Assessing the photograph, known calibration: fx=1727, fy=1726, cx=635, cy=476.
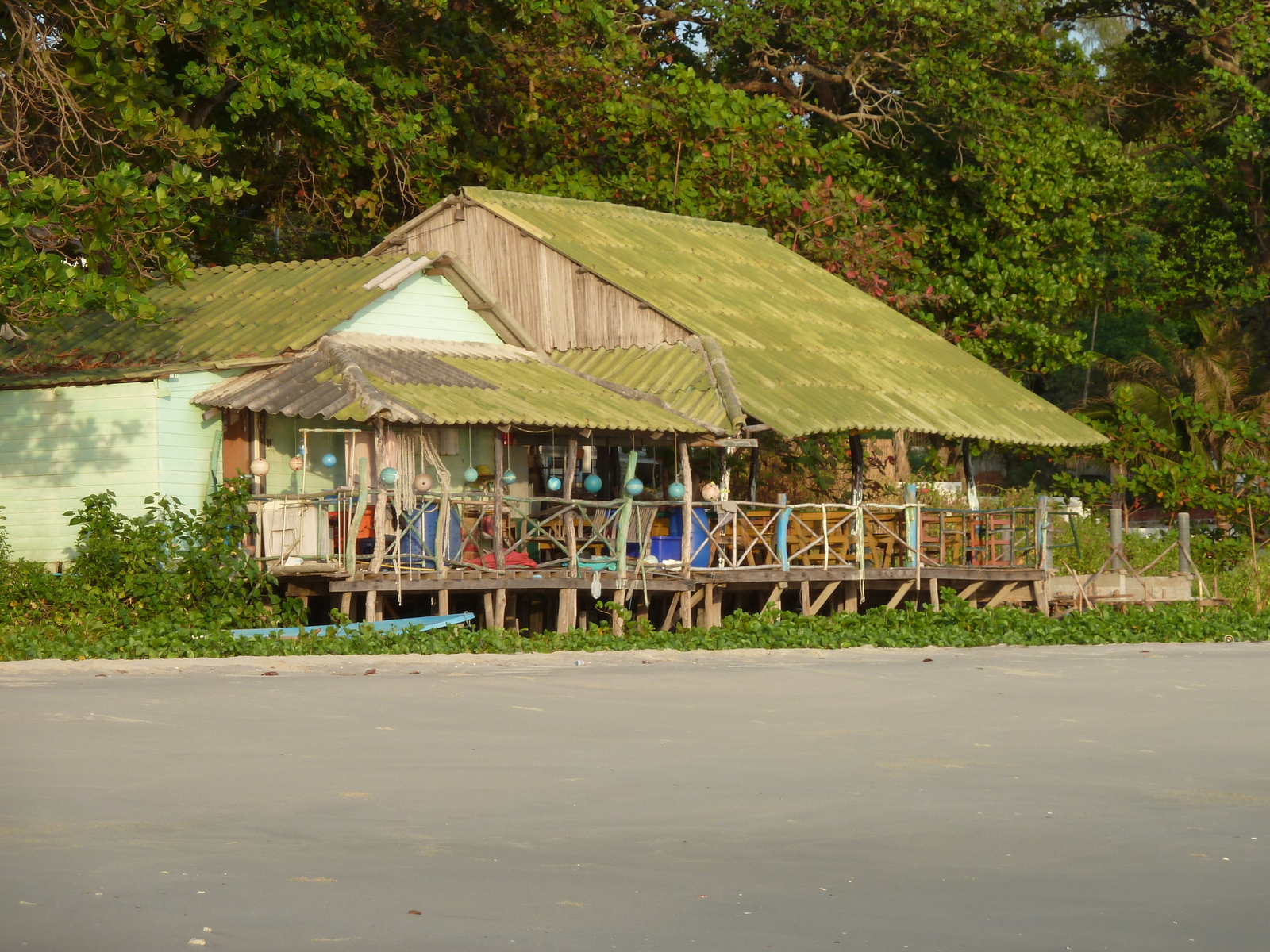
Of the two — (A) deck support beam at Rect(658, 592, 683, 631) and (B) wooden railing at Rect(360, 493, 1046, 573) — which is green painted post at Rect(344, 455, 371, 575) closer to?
(B) wooden railing at Rect(360, 493, 1046, 573)

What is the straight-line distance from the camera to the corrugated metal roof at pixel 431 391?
1816 cm

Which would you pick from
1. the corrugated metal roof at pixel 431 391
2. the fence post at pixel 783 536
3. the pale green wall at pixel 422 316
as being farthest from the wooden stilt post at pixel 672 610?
the pale green wall at pixel 422 316

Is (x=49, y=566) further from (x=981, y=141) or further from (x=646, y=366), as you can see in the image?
(x=981, y=141)

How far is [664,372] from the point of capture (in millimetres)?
21547

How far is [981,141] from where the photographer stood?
31.3 m

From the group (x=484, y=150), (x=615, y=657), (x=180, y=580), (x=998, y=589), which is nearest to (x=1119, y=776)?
(x=615, y=657)

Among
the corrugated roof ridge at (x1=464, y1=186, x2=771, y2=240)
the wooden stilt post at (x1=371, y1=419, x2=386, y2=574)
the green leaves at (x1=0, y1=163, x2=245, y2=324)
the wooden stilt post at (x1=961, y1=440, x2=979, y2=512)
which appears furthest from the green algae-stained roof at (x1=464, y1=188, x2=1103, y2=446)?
the green leaves at (x1=0, y1=163, x2=245, y2=324)

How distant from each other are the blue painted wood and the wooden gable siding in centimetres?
539

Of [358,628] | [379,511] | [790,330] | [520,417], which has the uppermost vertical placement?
[790,330]

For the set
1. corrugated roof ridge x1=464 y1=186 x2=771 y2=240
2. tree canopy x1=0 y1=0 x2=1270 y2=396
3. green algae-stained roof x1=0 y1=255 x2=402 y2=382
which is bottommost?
green algae-stained roof x1=0 y1=255 x2=402 y2=382

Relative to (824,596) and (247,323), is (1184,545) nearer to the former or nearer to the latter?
(824,596)

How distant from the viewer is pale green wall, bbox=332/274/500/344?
20.6 metres

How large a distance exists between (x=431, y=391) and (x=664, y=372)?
367 centimetres

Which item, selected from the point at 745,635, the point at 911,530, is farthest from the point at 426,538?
the point at 911,530
